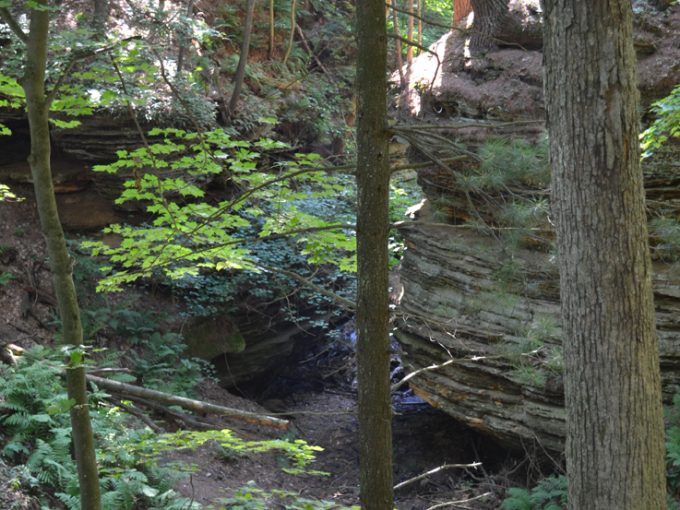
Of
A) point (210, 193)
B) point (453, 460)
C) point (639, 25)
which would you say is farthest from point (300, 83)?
point (453, 460)

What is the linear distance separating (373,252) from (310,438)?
771 cm

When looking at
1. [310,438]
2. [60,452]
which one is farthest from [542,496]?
[60,452]

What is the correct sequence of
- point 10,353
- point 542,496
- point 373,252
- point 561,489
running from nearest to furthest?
1. point 373,252
2. point 542,496
3. point 561,489
4. point 10,353

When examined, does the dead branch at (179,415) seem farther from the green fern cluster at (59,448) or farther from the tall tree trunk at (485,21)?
the tall tree trunk at (485,21)

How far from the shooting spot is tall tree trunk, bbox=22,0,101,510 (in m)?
3.66

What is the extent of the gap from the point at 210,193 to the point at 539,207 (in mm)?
8896

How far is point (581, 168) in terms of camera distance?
329cm

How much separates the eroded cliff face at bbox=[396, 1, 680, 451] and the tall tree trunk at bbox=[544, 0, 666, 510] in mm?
2789

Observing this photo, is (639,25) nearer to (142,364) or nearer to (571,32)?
(571,32)

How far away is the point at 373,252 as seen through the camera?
3.76 m

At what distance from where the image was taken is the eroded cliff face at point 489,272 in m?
7.33

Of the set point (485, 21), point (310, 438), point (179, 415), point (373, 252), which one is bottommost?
point (310, 438)

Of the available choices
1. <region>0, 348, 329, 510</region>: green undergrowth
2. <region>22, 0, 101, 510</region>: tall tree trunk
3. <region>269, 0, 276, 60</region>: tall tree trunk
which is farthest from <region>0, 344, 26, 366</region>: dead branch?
<region>269, 0, 276, 60</region>: tall tree trunk

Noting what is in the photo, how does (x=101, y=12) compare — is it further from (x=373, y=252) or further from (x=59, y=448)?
(x=373, y=252)
